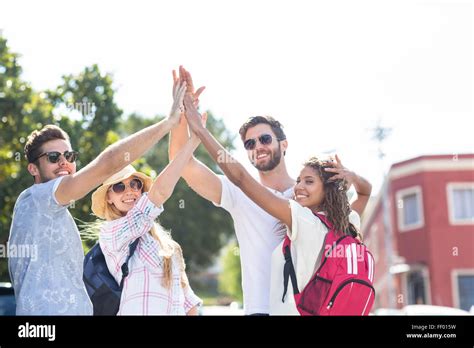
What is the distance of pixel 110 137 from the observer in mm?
9266

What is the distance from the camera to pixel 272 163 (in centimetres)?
427

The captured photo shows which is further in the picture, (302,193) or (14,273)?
(302,193)

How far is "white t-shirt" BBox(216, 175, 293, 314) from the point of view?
4055mm

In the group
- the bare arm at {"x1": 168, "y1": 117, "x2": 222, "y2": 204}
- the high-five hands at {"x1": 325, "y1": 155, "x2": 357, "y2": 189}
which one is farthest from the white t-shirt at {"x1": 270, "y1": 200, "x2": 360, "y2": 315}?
the bare arm at {"x1": 168, "y1": 117, "x2": 222, "y2": 204}

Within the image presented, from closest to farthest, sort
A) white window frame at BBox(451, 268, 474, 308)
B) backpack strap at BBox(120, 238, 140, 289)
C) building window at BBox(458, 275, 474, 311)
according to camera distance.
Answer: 1. backpack strap at BBox(120, 238, 140, 289)
2. building window at BBox(458, 275, 474, 311)
3. white window frame at BBox(451, 268, 474, 308)

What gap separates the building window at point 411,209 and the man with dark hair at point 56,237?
67.5 feet

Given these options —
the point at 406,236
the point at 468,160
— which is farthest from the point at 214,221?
the point at 468,160

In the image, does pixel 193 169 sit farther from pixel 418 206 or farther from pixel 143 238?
pixel 418 206

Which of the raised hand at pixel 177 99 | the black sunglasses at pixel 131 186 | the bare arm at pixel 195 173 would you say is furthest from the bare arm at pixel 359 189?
the black sunglasses at pixel 131 186

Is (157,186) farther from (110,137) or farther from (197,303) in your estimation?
(110,137)

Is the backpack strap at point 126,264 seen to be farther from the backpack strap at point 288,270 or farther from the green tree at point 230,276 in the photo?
the green tree at point 230,276

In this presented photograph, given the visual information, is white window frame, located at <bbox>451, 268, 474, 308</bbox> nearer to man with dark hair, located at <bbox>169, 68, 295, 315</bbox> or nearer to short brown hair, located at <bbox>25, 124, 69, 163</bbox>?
man with dark hair, located at <bbox>169, 68, 295, 315</bbox>
